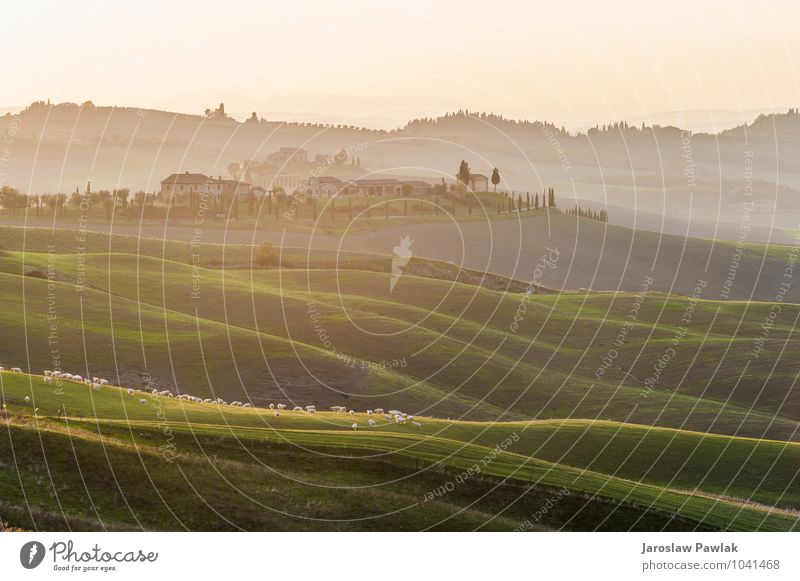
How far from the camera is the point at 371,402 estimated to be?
107562 millimetres

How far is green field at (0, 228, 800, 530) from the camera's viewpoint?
57250 mm
